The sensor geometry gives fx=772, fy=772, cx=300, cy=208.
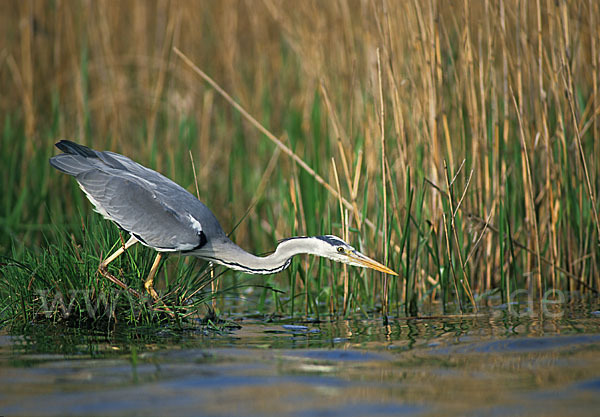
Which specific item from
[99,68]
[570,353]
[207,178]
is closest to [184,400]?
[570,353]

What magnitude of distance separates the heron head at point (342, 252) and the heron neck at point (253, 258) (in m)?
0.16

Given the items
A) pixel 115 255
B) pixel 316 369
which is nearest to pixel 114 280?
pixel 115 255

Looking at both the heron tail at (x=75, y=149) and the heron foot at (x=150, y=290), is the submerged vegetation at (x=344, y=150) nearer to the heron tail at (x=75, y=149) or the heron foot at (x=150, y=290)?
the heron foot at (x=150, y=290)

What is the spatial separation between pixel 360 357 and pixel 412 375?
1.44ft

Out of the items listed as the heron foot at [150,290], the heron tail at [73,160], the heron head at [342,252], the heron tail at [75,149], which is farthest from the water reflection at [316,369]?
the heron tail at [75,149]

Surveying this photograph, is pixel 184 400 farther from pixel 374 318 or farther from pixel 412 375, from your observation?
pixel 374 318

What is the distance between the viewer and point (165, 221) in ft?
16.1

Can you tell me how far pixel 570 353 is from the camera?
380 centimetres

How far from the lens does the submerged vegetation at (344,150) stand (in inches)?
200

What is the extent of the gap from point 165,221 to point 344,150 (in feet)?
5.72

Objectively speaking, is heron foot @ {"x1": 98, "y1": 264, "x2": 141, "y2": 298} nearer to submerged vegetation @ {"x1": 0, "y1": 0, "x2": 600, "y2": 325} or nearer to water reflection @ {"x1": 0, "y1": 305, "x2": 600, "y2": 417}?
submerged vegetation @ {"x1": 0, "y1": 0, "x2": 600, "y2": 325}

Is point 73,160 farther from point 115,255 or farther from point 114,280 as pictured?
point 114,280

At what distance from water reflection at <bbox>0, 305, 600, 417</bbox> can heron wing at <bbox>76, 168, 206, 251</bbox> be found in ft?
2.09

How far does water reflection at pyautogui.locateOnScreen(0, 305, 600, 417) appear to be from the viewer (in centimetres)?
299
